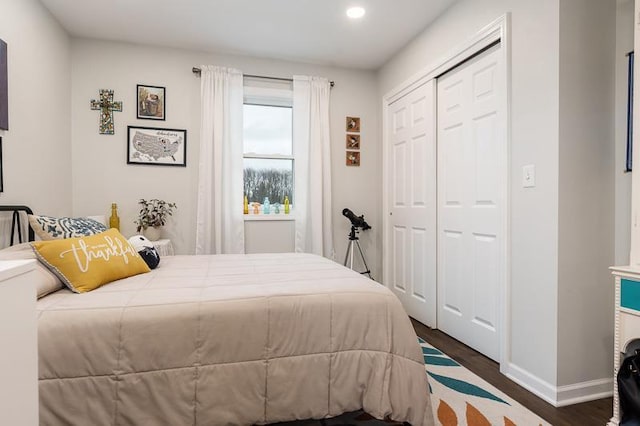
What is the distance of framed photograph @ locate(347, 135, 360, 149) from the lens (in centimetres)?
398

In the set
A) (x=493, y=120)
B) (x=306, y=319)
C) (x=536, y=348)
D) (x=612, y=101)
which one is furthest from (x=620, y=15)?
(x=306, y=319)

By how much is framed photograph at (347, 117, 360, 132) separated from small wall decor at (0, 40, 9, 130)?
288cm

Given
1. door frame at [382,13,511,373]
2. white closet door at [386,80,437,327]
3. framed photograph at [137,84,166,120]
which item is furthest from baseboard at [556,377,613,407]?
framed photograph at [137,84,166,120]

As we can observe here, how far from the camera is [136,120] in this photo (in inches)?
134

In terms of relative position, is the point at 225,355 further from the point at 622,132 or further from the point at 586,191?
the point at 622,132

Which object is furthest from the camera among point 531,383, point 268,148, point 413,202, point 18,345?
point 268,148

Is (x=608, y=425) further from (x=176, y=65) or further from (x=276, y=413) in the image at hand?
(x=176, y=65)

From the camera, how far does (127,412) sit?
1292 millimetres

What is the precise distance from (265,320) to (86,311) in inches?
25.9

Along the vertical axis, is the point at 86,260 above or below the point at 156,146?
below

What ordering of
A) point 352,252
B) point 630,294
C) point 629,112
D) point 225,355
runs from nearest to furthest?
point 225,355 < point 630,294 < point 629,112 < point 352,252

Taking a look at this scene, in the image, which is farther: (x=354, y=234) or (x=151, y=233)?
(x=354, y=234)

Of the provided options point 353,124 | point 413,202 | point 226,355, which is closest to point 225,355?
point 226,355

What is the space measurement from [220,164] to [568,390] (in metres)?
3.16
